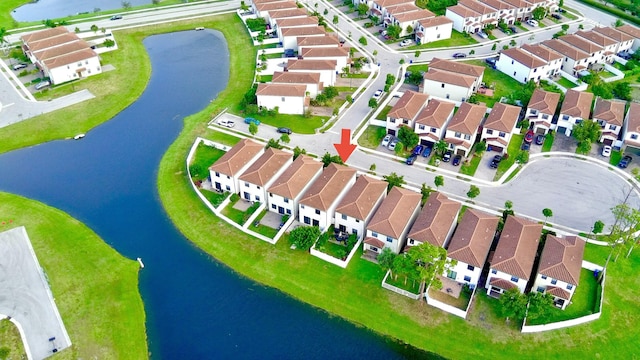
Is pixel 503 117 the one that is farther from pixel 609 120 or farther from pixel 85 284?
pixel 85 284

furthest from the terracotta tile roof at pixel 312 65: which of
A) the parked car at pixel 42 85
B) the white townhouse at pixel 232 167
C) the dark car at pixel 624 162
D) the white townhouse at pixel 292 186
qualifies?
the dark car at pixel 624 162

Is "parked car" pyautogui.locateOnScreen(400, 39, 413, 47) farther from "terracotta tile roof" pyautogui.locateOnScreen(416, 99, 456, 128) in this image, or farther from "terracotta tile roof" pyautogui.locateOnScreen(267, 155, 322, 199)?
"terracotta tile roof" pyautogui.locateOnScreen(267, 155, 322, 199)

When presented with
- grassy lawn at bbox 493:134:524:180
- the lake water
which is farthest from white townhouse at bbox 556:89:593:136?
the lake water

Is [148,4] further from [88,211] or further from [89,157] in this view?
[88,211]

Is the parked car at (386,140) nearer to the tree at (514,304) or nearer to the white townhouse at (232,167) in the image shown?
the white townhouse at (232,167)

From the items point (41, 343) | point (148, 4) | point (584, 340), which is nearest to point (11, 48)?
point (148, 4)

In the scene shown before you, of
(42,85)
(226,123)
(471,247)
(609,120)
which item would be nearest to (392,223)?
(471,247)
